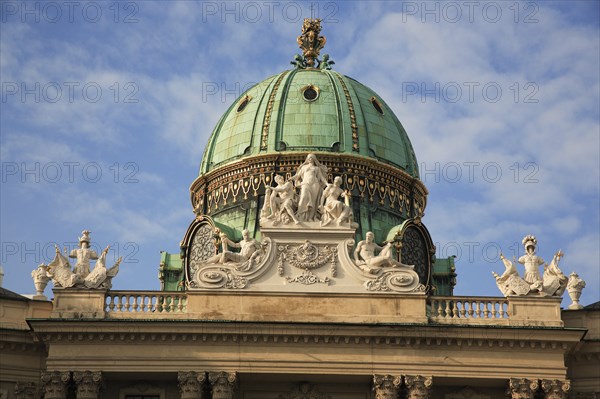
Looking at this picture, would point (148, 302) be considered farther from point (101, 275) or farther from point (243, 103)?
point (243, 103)

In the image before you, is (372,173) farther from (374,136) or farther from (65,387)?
(65,387)

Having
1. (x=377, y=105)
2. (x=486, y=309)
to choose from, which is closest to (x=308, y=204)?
(x=486, y=309)

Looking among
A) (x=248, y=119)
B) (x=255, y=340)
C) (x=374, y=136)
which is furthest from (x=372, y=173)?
(x=255, y=340)

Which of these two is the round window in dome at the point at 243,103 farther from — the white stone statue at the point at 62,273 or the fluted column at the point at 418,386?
the fluted column at the point at 418,386

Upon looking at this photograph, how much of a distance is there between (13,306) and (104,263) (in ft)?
11.7

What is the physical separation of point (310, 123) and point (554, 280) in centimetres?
1361

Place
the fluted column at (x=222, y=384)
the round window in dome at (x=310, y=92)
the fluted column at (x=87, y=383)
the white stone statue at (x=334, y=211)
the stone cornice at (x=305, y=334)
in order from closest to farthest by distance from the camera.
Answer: the fluted column at (x=87, y=383) → the fluted column at (x=222, y=384) → the stone cornice at (x=305, y=334) → the white stone statue at (x=334, y=211) → the round window in dome at (x=310, y=92)

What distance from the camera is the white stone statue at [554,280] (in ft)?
150

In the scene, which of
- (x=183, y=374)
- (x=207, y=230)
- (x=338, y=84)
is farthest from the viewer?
(x=338, y=84)

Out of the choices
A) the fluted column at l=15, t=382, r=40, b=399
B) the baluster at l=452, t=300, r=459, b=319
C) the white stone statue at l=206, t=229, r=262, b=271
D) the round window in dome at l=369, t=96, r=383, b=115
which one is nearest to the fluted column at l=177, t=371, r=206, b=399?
the white stone statue at l=206, t=229, r=262, b=271

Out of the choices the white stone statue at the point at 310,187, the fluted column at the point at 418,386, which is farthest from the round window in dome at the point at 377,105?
the fluted column at the point at 418,386

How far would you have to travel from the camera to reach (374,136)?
182 ft

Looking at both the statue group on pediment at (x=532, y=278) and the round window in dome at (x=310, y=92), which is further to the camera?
the round window in dome at (x=310, y=92)

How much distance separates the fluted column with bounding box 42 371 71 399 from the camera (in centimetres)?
4378
